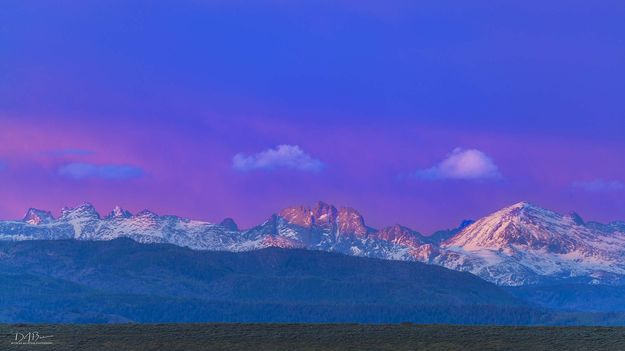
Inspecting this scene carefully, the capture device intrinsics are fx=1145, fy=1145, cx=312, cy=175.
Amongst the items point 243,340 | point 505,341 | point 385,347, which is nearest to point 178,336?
point 243,340

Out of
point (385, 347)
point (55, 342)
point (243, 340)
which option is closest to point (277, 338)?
point (243, 340)

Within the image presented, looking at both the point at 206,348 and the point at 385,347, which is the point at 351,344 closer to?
the point at 385,347

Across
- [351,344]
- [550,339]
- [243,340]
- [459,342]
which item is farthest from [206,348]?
[550,339]

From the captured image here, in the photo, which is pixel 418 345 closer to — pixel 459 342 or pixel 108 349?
pixel 459 342

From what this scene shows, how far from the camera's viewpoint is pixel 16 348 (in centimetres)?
17912

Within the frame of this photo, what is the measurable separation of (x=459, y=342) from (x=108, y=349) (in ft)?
192

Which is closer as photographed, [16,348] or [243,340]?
[16,348]

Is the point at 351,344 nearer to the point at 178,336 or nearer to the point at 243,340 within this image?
the point at 243,340

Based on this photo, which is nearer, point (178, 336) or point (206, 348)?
point (206, 348)

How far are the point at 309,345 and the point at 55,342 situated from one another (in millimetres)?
41685

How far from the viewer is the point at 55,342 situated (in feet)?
616

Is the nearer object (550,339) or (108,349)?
(108,349)

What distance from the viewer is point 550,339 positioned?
197750 millimetres

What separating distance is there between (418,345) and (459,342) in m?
8.14
